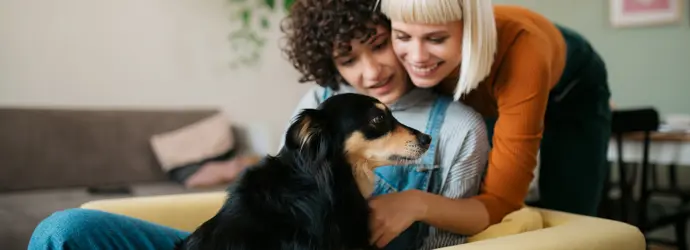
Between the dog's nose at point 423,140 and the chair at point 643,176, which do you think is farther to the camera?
the chair at point 643,176

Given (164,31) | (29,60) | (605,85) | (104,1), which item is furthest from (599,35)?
(29,60)

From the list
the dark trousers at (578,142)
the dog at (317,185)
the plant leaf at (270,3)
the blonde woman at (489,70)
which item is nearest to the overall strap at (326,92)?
the blonde woman at (489,70)

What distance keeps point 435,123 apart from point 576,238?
1.44 feet

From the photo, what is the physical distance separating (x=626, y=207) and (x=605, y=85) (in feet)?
3.70

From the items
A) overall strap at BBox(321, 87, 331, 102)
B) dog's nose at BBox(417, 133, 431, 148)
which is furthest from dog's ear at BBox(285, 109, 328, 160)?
overall strap at BBox(321, 87, 331, 102)

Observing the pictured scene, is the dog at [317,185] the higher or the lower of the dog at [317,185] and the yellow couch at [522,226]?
the higher

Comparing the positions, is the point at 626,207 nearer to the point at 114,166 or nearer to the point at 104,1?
the point at 114,166

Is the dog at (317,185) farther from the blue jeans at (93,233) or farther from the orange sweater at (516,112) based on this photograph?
the orange sweater at (516,112)

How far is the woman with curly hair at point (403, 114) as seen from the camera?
51.1 inches

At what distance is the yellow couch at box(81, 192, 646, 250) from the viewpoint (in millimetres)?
1106

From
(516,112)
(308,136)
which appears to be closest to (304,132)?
(308,136)

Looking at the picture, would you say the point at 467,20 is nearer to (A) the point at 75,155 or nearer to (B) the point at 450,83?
(B) the point at 450,83

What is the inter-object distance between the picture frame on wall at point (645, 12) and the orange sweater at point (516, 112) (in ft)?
9.21

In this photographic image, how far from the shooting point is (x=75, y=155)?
2.92 meters
